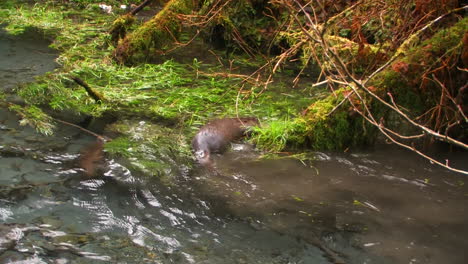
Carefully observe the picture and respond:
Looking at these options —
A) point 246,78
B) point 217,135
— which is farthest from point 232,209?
point 246,78

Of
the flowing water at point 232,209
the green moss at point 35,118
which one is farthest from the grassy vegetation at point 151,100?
the flowing water at point 232,209

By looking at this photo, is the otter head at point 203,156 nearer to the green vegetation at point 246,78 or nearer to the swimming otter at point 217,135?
the swimming otter at point 217,135

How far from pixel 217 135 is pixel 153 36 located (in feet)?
10.1

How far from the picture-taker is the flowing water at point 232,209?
12.8ft

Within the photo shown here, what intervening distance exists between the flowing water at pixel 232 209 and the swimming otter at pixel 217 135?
0.57ft

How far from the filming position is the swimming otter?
5637 millimetres

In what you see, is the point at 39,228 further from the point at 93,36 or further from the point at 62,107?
the point at 93,36

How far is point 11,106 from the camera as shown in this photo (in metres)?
5.90

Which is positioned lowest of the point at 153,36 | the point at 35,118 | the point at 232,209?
the point at 232,209

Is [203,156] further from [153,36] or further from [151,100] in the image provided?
[153,36]

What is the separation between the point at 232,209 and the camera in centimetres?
460

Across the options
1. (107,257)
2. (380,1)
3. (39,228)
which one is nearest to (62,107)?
(39,228)

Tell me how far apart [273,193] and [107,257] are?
179 centimetres

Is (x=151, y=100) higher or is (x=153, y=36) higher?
(x=153, y=36)
